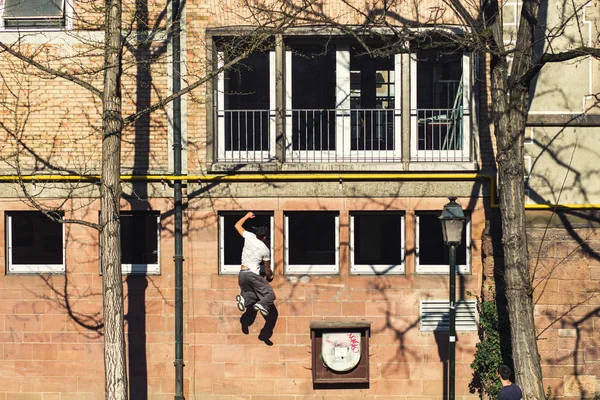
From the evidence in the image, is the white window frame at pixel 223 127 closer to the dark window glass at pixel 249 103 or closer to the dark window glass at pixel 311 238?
the dark window glass at pixel 249 103

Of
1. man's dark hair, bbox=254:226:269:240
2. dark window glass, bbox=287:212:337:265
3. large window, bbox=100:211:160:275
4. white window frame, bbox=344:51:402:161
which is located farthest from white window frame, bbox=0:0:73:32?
dark window glass, bbox=287:212:337:265

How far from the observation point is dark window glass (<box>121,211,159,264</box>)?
1555 cm

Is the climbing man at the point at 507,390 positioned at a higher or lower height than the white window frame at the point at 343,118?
lower

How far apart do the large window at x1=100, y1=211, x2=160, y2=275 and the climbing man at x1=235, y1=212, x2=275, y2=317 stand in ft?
4.81

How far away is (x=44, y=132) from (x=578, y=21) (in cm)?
873

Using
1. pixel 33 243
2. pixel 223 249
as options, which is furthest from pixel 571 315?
pixel 33 243

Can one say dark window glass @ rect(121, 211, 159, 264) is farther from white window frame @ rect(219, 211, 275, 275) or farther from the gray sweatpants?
the gray sweatpants

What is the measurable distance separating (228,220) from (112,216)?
8.99ft

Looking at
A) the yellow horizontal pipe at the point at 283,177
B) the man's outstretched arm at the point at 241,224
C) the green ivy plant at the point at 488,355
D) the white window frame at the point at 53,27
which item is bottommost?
the green ivy plant at the point at 488,355

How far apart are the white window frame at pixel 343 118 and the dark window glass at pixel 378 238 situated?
3.27ft

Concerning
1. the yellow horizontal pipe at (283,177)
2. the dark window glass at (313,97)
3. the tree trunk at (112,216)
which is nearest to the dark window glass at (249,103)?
the dark window glass at (313,97)

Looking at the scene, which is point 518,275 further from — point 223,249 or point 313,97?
point 223,249

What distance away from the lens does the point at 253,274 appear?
49.2ft

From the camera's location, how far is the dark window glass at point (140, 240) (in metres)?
15.6
